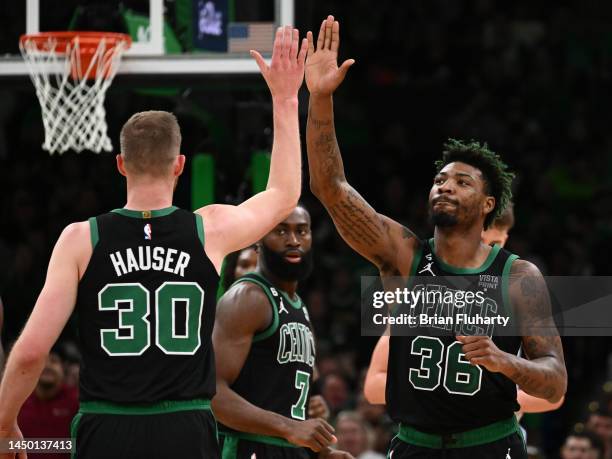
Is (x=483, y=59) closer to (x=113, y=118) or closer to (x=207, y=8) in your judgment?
(x=113, y=118)

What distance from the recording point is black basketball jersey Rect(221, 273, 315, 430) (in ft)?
21.1

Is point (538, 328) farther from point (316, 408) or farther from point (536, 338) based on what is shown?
point (316, 408)

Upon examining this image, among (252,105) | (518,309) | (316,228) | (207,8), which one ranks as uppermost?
(207,8)

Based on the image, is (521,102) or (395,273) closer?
(395,273)

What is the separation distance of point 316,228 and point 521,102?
3645 mm

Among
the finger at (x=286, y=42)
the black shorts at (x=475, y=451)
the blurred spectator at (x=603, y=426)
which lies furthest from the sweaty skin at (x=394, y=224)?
the blurred spectator at (x=603, y=426)

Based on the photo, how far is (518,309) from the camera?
5922mm

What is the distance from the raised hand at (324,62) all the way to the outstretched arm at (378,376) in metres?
1.56

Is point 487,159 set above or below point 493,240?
above

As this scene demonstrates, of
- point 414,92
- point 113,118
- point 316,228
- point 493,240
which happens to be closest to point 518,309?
point 493,240

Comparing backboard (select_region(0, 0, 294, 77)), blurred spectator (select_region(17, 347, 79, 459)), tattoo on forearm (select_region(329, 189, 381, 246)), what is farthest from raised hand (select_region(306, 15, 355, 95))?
blurred spectator (select_region(17, 347, 79, 459))

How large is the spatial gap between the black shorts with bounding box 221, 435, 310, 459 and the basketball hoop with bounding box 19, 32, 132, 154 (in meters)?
2.64

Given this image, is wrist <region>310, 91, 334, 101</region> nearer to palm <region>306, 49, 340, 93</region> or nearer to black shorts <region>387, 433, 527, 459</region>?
palm <region>306, 49, 340, 93</region>

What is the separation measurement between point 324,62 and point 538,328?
1709 mm
